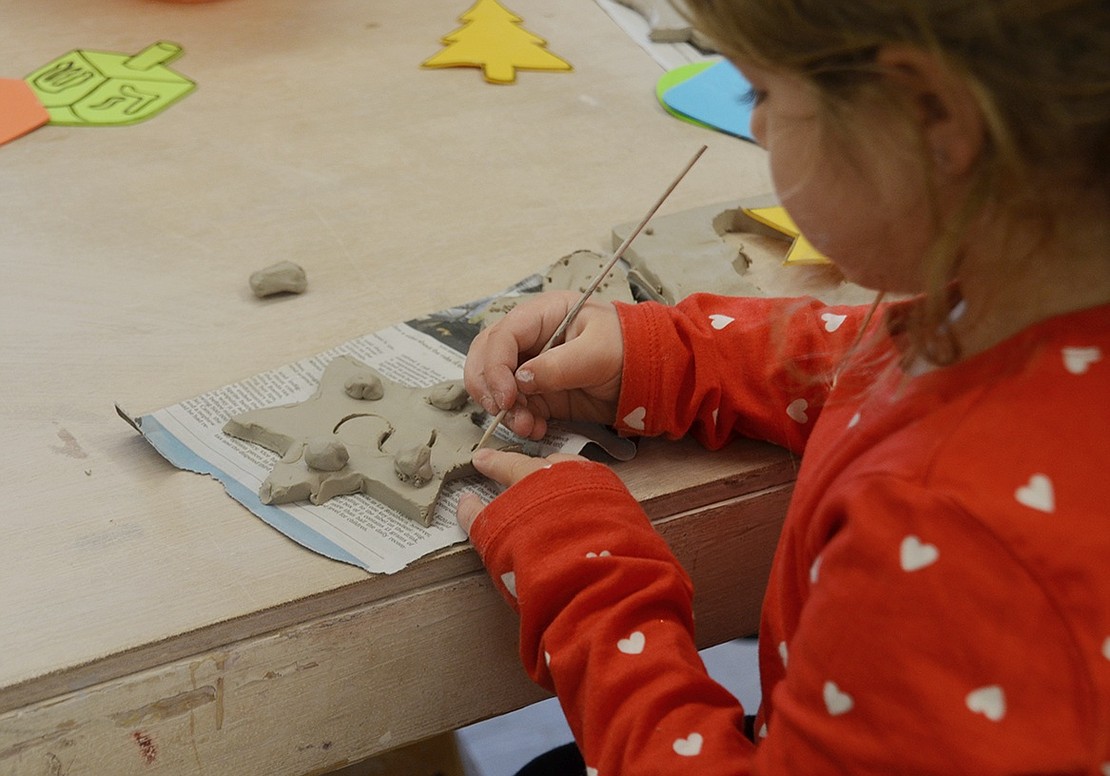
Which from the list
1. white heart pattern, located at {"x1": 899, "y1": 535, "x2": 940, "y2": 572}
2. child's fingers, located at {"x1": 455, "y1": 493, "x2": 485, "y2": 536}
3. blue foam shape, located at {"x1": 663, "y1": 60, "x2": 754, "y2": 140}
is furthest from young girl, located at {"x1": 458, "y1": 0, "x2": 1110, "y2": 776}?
blue foam shape, located at {"x1": 663, "y1": 60, "x2": 754, "y2": 140}

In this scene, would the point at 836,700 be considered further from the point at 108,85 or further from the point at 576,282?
the point at 108,85

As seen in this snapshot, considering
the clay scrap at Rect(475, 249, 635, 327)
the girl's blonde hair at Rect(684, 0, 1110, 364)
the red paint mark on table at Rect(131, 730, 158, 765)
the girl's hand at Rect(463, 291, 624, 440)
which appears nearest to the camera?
the girl's blonde hair at Rect(684, 0, 1110, 364)

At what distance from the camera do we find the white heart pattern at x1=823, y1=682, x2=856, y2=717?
1.47 ft

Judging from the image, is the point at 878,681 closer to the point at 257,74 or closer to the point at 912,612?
the point at 912,612

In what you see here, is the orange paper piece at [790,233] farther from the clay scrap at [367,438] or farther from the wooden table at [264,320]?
the clay scrap at [367,438]

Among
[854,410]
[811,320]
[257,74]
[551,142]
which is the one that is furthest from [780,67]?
[257,74]

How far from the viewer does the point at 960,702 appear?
42cm

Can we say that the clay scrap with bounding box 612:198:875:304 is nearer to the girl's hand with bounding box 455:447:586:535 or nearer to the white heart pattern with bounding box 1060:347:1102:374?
the girl's hand with bounding box 455:447:586:535

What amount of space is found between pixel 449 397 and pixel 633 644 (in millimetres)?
224

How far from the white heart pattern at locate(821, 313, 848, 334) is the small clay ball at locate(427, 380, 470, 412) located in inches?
9.2

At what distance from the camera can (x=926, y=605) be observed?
42cm

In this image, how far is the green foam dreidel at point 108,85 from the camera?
1.09 meters

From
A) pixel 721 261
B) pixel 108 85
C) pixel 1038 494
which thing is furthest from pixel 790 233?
pixel 108 85

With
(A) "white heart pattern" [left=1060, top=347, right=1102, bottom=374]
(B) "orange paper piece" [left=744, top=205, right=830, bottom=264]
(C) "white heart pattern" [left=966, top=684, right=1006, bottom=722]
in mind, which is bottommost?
(B) "orange paper piece" [left=744, top=205, right=830, bottom=264]
